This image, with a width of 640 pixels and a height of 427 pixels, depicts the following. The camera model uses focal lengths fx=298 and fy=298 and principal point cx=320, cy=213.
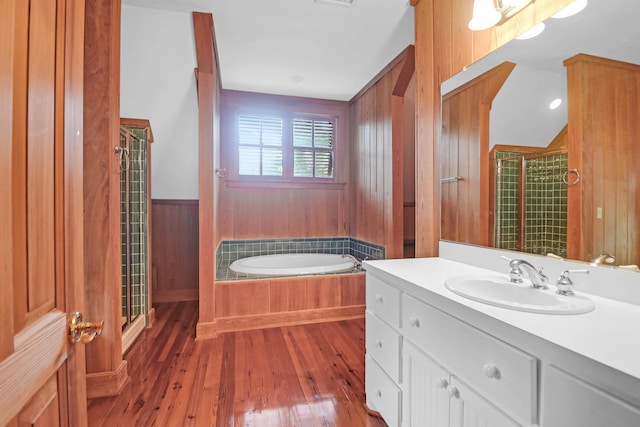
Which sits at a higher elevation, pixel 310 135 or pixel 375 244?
pixel 310 135

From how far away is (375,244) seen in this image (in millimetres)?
Result: 3373

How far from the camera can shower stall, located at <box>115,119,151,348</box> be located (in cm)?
233

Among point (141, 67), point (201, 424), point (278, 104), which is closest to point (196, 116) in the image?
point (141, 67)

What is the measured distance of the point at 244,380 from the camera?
1888 mm

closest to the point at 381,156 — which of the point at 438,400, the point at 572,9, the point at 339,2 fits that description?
the point at 339,2

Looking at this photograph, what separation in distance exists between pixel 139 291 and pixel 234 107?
2320 mm

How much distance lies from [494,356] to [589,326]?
0.24m

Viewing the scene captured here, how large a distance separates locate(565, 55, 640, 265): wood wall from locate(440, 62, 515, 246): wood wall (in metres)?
0.40

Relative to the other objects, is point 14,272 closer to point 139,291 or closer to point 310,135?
point 139,291

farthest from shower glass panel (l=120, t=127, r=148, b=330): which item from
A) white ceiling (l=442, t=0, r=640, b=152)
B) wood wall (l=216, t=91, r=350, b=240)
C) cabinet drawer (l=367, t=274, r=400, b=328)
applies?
white ceiling (l=442, t=0, r=640, b=152)

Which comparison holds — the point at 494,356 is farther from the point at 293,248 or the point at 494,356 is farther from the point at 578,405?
the point at 293,248

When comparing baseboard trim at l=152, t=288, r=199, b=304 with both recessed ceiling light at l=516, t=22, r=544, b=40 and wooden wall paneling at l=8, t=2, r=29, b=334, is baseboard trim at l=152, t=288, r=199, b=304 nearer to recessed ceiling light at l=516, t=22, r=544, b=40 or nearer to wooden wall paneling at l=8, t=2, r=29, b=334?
wooden wall paneling at l=8, t=2, r=29, b=334

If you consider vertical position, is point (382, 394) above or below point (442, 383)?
below

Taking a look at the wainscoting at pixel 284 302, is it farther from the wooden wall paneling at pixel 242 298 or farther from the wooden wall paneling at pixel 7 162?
the wooden wall paneling at pixel 7 162
